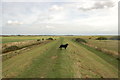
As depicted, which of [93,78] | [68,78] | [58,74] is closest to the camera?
[68,78]

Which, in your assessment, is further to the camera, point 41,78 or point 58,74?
point 58,74

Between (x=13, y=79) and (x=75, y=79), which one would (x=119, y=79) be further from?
(x=13, y=79)

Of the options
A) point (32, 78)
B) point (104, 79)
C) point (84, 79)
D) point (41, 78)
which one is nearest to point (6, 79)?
point (32, 78)

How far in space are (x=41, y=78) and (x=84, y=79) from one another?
461 centimetres

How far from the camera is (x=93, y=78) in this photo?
15297mm

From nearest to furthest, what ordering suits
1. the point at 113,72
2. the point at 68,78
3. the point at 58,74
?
the point at 68,78 < the point at 58,74 < the point at 113,72

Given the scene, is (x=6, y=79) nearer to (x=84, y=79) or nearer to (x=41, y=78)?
(x=41, y=78)

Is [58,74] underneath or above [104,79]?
above

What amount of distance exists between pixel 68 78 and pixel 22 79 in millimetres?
4344

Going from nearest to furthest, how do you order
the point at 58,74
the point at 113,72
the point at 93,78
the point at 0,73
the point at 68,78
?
1. the point at 68,78
2. the point at 58,74
3. the point at 93,78
4. the point at 0,73
5. the point at 113,72

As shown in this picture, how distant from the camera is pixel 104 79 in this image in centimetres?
1591

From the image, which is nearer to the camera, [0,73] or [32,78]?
[32,78]

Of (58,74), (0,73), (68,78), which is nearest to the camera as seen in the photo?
(68,78)

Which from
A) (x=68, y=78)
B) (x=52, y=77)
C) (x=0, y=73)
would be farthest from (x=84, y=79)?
(x=0, y=73)
